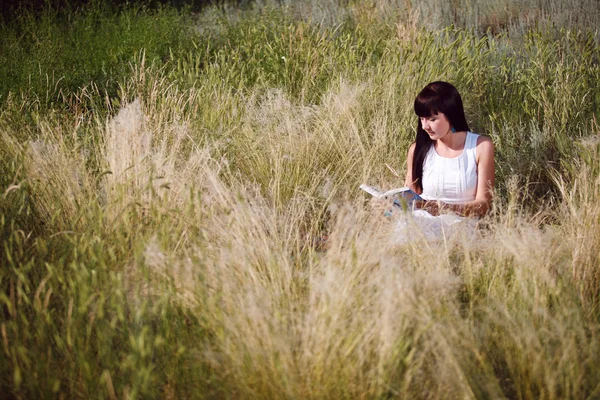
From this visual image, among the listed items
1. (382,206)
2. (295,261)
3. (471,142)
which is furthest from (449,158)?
(295,261)

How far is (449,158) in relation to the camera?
3268 mm

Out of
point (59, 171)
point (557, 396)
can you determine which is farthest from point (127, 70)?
point (557, 396)

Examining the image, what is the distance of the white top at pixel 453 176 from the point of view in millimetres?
3207

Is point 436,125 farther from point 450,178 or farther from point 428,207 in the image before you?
point 428,207

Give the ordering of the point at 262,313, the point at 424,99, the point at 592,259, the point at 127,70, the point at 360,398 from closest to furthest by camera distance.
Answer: the point at 360,398 < the point at 262,313 < the point at 592,259 < the point at 424,99 < the point at 127,70

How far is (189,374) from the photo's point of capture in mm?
1900

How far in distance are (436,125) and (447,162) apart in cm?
21

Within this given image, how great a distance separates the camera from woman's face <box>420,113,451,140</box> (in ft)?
10.4

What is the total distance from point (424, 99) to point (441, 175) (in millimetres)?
412

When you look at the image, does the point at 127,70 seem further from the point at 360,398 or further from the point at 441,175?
the point at 360,398

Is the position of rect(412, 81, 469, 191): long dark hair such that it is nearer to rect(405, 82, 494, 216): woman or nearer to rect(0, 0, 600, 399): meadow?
rect(405, 82, 494, 216): woman

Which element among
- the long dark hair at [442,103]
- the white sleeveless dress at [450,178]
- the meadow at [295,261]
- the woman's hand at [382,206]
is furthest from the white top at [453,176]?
the woman's hand at [382,206]

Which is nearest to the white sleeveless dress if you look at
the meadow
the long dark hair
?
the long dark hair

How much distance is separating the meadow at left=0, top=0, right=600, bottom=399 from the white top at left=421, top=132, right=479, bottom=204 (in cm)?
28
